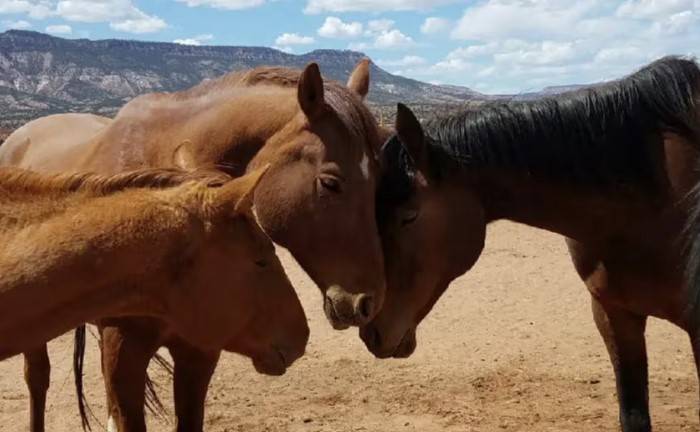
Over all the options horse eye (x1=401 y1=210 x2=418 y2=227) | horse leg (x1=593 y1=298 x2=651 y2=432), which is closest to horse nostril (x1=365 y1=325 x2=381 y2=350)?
horse eye (x1=401 y1=210 x2=418 y2=227)

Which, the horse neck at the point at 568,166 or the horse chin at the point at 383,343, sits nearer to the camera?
the horse neck at the point at 568,166

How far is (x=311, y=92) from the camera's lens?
125 inches

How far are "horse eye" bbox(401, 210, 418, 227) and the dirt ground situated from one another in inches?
81.9

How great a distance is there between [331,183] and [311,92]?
0.37 m

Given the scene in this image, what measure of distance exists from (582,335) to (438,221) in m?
3.78

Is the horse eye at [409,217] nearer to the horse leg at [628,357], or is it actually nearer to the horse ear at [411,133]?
the horse ear at [411,133]

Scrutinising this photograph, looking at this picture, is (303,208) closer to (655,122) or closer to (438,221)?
(438,221)

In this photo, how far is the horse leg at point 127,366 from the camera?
3271 millimetres

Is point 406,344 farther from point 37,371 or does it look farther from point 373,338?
point 37,371

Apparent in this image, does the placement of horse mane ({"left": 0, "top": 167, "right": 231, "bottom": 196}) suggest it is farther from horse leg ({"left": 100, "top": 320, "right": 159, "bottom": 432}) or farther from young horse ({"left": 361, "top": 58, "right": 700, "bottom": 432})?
young horse ({"left": 361, "top": 58, "right": 700, "bottom": 432})

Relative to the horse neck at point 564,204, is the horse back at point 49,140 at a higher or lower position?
higher

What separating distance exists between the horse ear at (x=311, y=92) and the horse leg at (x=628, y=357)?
175 cm

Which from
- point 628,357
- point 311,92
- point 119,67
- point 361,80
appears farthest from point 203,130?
point 119,67

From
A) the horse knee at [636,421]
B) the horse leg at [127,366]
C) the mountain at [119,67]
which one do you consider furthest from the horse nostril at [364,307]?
the mountain at [119,67]
